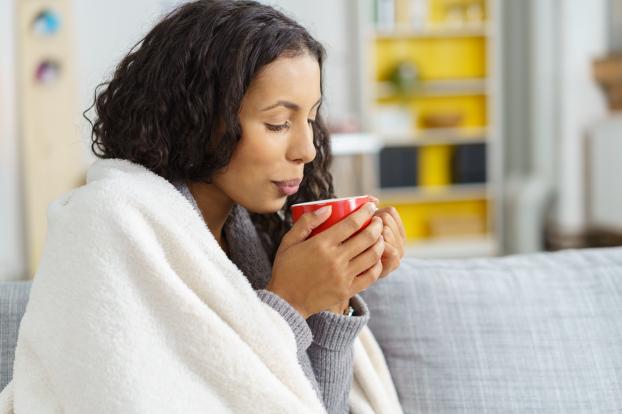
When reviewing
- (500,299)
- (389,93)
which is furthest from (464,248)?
(500,299)

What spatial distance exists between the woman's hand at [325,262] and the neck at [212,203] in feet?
0.42

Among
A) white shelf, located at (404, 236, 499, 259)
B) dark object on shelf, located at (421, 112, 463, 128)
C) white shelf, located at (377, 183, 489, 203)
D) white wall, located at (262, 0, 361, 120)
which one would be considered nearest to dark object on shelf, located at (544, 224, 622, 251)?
white shelf, located at (404, 236, 499, 259)

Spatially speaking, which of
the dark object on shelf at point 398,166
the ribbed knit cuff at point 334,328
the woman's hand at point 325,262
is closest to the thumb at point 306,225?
the woman's hand at point 325,262

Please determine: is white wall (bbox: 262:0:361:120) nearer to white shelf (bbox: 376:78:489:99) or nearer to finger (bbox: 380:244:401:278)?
white shelf (bbox: 376:78:489:99)

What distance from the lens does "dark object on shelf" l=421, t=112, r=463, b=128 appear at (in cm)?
559

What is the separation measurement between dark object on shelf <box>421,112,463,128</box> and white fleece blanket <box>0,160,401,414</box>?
15.7 ft

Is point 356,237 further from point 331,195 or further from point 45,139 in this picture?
point 45,139

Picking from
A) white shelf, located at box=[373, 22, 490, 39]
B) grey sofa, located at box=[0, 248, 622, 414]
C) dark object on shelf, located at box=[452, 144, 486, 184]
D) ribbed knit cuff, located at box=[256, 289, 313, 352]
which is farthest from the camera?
dark object on shelf, located at box=[452, 144, 486, 184]

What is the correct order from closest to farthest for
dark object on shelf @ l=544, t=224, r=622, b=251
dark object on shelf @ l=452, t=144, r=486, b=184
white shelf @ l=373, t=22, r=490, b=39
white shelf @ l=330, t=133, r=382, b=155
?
white shelf @ l=330, t=133, r=382, b=155 < dark object on shelf @ l=544, t=224, r=622, b=251 < white shelf @ l=373, t=22, r=490, b=39 < dark object on shelf @ l=452, t=144, r=486, b=184

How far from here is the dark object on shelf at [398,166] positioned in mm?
5613

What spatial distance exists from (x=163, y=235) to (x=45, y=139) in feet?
14.7

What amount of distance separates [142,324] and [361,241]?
270 mm

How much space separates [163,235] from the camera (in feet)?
3.04

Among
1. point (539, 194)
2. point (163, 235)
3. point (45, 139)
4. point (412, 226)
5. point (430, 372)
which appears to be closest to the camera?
point (163, 235)
